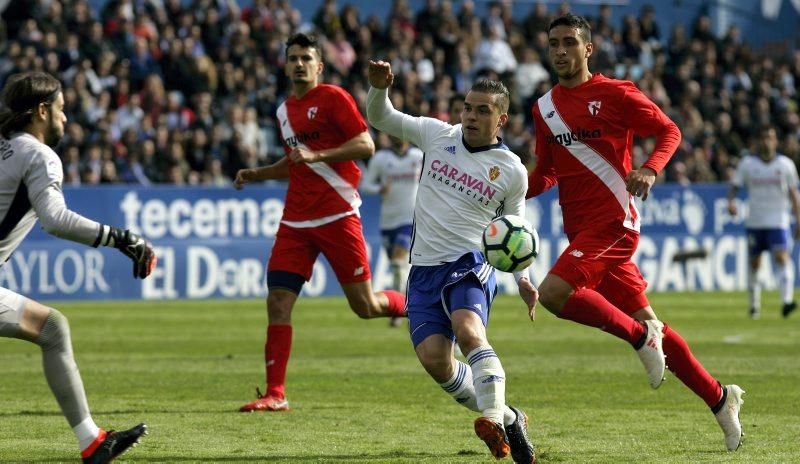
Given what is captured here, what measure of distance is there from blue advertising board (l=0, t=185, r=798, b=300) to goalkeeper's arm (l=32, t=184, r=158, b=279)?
1487 centimetres

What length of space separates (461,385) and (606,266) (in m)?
1.27

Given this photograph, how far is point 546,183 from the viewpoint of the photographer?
9070mm

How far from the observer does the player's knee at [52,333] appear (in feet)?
23.5

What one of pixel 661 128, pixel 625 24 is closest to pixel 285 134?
pixel 661 128

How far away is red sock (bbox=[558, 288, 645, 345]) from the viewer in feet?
27.7

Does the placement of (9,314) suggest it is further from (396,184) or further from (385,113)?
(396,184)

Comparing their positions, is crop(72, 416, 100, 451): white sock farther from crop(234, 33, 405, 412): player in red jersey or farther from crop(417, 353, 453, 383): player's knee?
crop(234, 33, 405, 412): player in red jersey

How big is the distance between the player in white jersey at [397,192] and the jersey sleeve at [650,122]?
10.9 metres

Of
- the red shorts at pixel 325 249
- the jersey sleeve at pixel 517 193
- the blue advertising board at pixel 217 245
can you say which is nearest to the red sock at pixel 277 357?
the red shorts at pixel 325 249

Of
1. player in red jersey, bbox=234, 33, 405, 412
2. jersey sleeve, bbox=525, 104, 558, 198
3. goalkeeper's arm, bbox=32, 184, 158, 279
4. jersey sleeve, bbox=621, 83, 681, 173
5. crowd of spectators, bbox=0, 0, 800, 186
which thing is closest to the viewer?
goalkeeper's arm, bbox=32, 184, 158, 279

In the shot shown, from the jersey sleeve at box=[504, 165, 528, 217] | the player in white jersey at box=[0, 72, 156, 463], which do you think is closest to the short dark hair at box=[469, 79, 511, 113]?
the jersey sleeve at box=[504, 165, 528, 217]

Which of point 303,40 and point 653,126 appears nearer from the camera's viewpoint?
point 653,126

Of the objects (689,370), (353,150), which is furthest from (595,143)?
(353,150)

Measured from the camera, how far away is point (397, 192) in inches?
782
